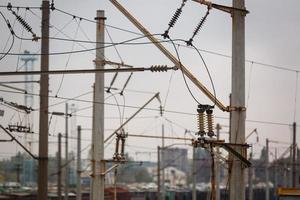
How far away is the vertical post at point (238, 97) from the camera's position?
631 inches

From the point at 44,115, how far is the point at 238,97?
862 centimetres

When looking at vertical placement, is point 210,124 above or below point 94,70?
below

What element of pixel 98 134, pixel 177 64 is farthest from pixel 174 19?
pixel 98 134

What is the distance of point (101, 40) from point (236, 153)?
8.04 m

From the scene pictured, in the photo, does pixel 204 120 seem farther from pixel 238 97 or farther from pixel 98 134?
pixel 98 134

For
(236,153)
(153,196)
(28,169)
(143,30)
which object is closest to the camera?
(236,153)

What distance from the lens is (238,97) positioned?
16.2m

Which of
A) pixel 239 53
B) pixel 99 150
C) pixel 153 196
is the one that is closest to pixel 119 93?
pixel 99 150

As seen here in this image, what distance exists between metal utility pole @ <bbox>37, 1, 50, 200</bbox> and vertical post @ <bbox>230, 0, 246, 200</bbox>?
25.5ft

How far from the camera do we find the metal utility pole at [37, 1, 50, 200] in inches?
881

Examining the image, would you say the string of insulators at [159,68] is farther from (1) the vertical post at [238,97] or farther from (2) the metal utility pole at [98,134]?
(2) the metal utility pole at [98,134]

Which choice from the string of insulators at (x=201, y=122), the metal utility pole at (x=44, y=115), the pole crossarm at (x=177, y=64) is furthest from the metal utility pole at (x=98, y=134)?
the string of insulators at (x=201, y=122)

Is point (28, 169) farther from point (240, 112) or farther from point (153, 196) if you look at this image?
point (240, 112)

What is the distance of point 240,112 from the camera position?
16.2m
